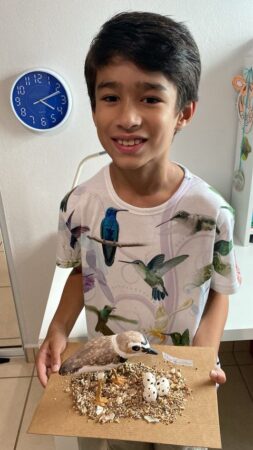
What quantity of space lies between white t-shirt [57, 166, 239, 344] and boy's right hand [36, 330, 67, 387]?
3.8 inches

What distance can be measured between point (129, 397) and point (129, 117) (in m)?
0.40

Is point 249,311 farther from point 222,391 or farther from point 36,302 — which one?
point 36,302

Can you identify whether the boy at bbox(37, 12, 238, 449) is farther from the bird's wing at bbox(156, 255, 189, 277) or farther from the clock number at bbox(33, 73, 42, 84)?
the clock number at bbox(33, 73, 42, 84)

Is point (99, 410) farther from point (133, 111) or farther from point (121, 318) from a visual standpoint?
point (133, 111)

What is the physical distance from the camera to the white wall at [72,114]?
1070 mm

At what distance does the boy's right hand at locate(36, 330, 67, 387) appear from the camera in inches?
24.5

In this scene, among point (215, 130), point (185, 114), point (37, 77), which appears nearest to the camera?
point (185, 114)

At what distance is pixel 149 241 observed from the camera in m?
0.67

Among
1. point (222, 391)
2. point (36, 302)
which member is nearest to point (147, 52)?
point (36, 302)

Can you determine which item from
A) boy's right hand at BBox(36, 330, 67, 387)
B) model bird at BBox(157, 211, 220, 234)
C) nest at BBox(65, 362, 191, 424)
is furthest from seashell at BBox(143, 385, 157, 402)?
model bird at BBox(157, 211, 220, 234)

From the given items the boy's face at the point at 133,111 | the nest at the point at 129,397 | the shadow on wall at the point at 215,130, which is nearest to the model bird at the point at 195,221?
the boy's face at the point at 133,111

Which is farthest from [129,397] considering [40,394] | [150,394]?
[40,394]

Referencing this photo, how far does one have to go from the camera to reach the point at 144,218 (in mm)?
665

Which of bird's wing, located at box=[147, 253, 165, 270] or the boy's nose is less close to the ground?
the boy's nose
